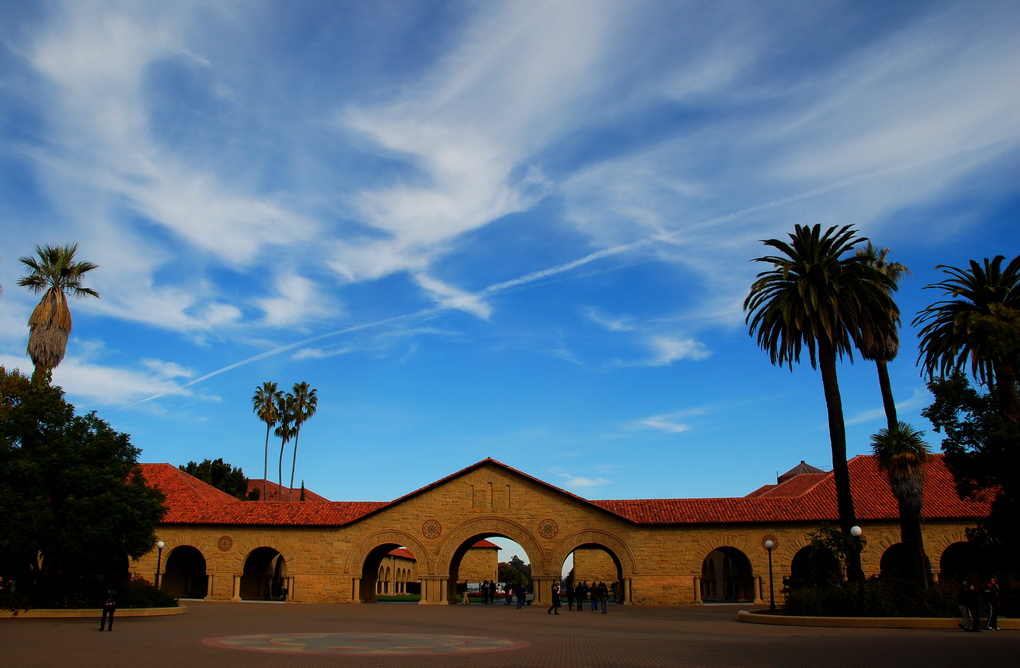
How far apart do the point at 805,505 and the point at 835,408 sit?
11786 millimetres

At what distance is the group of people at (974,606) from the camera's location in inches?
790

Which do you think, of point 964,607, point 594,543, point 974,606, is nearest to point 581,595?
point 594,543

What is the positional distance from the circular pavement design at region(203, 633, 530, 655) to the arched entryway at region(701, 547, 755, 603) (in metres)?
25.0

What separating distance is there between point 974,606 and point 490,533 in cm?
2505

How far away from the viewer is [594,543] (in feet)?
132

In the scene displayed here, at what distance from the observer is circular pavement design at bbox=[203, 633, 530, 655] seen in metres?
15.3

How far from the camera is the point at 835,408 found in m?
30.0

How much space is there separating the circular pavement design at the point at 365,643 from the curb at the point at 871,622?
32.0ft

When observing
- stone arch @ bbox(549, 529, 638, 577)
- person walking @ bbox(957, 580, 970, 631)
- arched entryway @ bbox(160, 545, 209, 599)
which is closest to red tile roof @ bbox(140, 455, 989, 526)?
stone arch @ bbox(549, 529, 638, 577)

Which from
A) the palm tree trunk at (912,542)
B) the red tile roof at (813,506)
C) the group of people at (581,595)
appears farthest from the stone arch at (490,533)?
the palm tree trunk at (912,542)

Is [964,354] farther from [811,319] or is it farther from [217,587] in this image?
[217,587]

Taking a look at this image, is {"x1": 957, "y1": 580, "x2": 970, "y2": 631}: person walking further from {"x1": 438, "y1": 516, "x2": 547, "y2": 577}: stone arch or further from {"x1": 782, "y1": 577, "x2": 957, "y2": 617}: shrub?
{"x1": 438, "y1": 516, "x2": 547, "y2": 577}: stone arch

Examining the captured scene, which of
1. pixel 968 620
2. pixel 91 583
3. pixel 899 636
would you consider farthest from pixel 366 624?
pixel 968 620

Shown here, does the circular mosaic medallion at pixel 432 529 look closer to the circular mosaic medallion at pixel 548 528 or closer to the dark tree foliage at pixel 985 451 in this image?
the circular mosaic medallion at pixel 548 528
